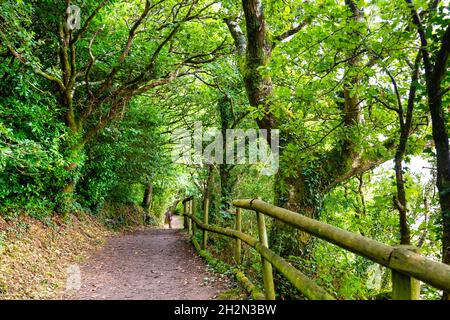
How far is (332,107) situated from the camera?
17.4ft

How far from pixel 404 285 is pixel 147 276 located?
206 inches

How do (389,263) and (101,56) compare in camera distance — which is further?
(101,56)

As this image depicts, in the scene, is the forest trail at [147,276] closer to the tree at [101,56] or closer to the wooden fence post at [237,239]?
the wooden fence post at [237,239]

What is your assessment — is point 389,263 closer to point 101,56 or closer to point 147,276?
point 147,276

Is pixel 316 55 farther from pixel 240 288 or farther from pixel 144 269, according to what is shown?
pixel 144 269

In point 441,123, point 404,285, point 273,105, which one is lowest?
point 404,285

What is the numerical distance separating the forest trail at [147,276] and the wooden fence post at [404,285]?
3227 millimetres

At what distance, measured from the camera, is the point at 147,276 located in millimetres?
5992

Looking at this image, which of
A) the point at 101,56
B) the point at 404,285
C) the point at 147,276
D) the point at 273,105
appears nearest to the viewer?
the point at 404,285

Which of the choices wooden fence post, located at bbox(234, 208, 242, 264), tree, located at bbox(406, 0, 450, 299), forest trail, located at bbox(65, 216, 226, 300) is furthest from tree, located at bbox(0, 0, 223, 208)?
tree, located at bbox(406, 0, 450, 299)

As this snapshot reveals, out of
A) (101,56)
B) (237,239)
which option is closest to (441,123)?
(237,239)

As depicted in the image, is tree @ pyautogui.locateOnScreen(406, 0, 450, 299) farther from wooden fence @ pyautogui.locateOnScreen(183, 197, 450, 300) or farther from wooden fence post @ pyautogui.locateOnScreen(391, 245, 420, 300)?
wooden fence post @ pyautogui.locateOnScreen(391, 245, 420, 300)

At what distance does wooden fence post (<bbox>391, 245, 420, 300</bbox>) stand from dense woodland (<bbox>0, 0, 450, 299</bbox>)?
75.1 inches
